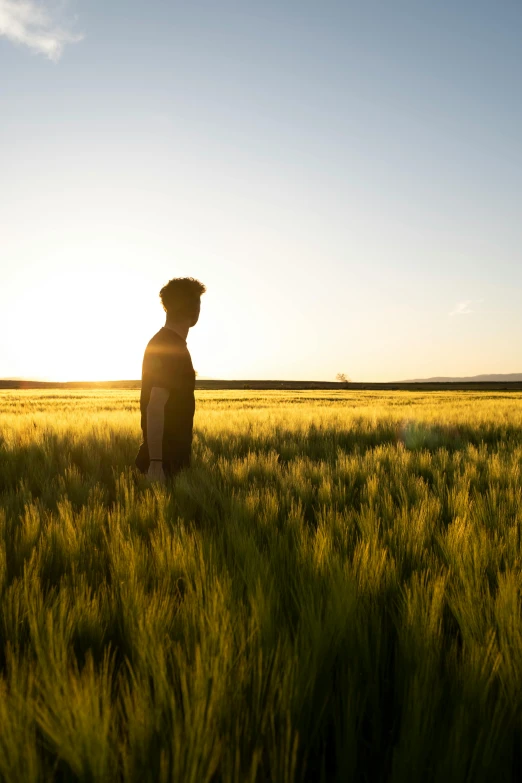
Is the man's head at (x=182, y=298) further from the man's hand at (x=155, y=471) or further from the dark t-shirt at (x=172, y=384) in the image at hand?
the man's hand at (x=155, y=471)

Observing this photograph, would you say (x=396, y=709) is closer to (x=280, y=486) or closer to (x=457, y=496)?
(x=457, y=496)

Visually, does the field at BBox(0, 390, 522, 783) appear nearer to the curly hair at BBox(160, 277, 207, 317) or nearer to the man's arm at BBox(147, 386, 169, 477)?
the man's arm at BBox(147, 386, 169, 477)

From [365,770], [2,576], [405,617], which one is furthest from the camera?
[2,576]

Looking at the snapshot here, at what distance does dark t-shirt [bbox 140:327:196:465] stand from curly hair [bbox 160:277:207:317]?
230 millimetres

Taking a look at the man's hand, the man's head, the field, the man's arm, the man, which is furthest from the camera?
the man's head

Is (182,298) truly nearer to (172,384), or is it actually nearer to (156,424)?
(172,384)

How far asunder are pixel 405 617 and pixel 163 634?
652mm

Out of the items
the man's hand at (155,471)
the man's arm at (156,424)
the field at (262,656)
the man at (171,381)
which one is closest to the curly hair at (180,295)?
the man at (171,381)

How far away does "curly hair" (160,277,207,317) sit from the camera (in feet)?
14.9

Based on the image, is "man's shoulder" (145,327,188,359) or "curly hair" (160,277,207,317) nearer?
"man's shoulder" (145,327,188,359)

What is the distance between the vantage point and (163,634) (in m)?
1.21

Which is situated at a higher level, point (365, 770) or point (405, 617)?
point (405, 617)

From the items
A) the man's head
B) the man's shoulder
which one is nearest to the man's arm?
the man's shoulder

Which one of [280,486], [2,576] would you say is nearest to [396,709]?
[2,576]
